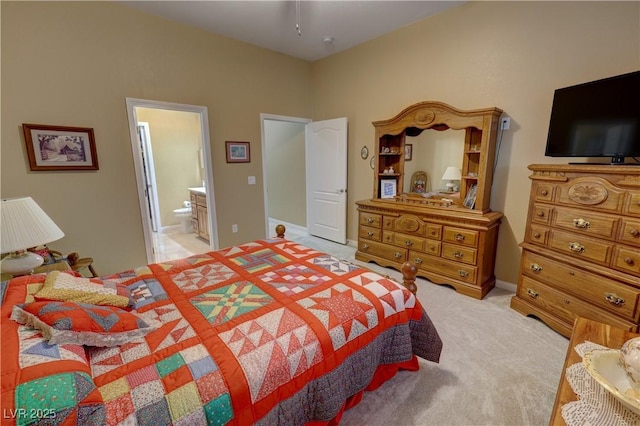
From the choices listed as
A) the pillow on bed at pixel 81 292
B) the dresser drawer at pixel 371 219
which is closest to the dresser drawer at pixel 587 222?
the dresser drawer at pixel 371 219

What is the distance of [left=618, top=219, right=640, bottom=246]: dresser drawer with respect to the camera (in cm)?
172

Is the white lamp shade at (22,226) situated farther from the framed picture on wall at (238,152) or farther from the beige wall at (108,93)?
the framed picture on wall at (238,152)

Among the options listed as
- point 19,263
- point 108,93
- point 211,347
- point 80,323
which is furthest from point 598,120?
point 108,93

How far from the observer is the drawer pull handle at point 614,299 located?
5.95 feet

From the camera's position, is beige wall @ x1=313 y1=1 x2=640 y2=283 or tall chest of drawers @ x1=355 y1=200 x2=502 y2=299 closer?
beige wall @ x1=313 y1=1 x2=640 y2=283

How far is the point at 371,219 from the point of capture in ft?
11.7

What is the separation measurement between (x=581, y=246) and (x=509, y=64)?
1.80 metres

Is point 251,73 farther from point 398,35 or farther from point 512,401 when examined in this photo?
point 512,401

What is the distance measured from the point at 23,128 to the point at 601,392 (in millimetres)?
4076

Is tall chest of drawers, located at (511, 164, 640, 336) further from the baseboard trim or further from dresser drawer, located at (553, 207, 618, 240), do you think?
the baseboard trim

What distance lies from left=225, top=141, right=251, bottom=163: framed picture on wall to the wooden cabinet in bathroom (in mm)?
854

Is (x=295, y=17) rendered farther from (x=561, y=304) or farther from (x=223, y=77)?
(x=561, y=304)

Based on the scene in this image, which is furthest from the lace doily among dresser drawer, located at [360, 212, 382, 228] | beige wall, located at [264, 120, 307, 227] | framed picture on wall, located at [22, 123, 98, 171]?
beige wall, located at [264, 120, 307, 227]

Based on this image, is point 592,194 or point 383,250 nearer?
point 592,194
